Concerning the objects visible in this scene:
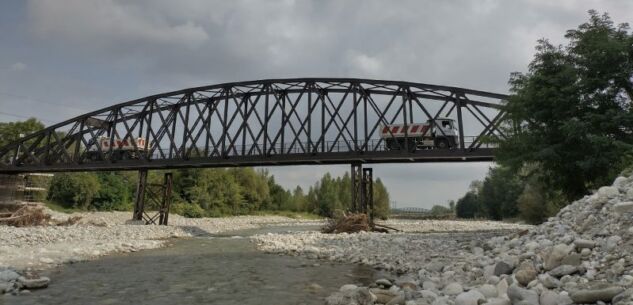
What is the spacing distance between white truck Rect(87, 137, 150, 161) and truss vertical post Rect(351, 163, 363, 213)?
86.3 ft

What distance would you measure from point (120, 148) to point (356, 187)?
1178 inches

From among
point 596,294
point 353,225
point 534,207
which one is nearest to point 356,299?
point 596,294

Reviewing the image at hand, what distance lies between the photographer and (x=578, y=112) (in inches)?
676

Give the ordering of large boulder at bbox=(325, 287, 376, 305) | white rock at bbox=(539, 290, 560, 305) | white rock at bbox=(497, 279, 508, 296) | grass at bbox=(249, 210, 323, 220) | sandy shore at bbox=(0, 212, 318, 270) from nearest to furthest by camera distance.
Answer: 1. white rock at bbox=(539, 290, 560, 305)
2. white rock at bbox=(497, 279, 508, 296)
3. large boulder at bbox=(325, 287, 376, 305)
4. sandy shore at bbox=(0, 212, 318, 270)
5. grass at bbox=(249, 210, 323, 220)

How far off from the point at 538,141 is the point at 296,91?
2802cm

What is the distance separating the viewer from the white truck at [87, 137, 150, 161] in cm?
4653

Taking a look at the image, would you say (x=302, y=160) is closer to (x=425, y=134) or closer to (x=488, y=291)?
(x=425, y=134)

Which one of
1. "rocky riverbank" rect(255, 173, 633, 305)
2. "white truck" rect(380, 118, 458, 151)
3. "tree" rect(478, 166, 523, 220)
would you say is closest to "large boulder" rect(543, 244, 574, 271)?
"rocky riverbank" rect(255, 173, 633, 305)

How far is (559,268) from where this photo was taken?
728 centimetres

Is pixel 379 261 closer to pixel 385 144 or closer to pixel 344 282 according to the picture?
pixel 344 282

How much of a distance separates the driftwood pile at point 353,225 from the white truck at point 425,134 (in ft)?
26.6

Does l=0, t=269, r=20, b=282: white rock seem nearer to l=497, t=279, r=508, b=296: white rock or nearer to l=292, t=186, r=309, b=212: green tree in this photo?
l=497, t=279, r=508, b=296: white rock

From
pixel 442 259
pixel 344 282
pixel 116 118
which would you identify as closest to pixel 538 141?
pixel 442 259

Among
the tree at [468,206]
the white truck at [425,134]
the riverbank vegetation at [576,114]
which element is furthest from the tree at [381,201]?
the riverbank vegetation at [576,114]
